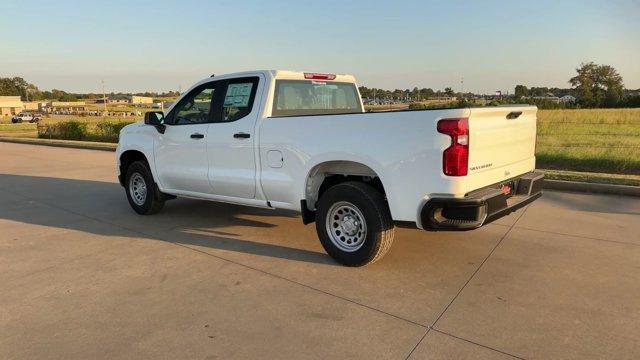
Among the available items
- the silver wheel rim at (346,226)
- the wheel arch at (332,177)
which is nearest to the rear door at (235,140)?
the wheel arch at (332,177)

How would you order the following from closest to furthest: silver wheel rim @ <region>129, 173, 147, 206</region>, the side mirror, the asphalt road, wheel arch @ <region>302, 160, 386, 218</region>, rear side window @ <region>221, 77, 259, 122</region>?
the asphalt road
wheel arch @ <region>302, 160, 386, 218</region>
rear side window @ <region>221, 77, 259, 122</region>
the side mirror
silver wheel rim @ <region>129, 173, 147, 206</region>

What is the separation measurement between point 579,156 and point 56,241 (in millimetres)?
10758

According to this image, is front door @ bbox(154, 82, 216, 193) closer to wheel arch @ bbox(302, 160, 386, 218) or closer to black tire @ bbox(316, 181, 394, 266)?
wheel arch @ bbox(302, 160, 386, 218)

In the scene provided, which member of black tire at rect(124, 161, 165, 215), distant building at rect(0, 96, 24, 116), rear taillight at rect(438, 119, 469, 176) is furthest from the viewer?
distant building at rect(0, 96, 24, 116)

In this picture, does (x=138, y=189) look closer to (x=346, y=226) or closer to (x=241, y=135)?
(x=241, y=135)

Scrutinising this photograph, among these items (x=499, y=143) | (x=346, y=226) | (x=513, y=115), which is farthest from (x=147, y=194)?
(x=513, y=115)

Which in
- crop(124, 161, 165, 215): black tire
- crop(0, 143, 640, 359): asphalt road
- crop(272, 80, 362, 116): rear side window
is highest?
crop(272, 80, 362, 116): rear side window

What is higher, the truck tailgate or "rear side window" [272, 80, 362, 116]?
"rear side window" [272, 80, 362, 116]

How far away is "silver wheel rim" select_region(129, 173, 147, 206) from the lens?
7047 mm

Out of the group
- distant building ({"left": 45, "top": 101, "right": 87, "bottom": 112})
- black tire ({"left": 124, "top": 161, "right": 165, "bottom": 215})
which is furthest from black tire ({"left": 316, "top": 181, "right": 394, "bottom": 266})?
distant building ({"left": 45, "top": 101, "right": 87, "bottom": 112})

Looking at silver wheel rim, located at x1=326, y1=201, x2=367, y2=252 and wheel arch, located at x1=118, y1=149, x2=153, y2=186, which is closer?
silver wheel rim, located at x1=326, y1=201, x2=367, y2=252

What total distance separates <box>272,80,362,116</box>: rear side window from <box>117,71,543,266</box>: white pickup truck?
1 cm

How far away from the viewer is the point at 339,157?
179 inches

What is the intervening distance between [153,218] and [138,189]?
0.56 meters
